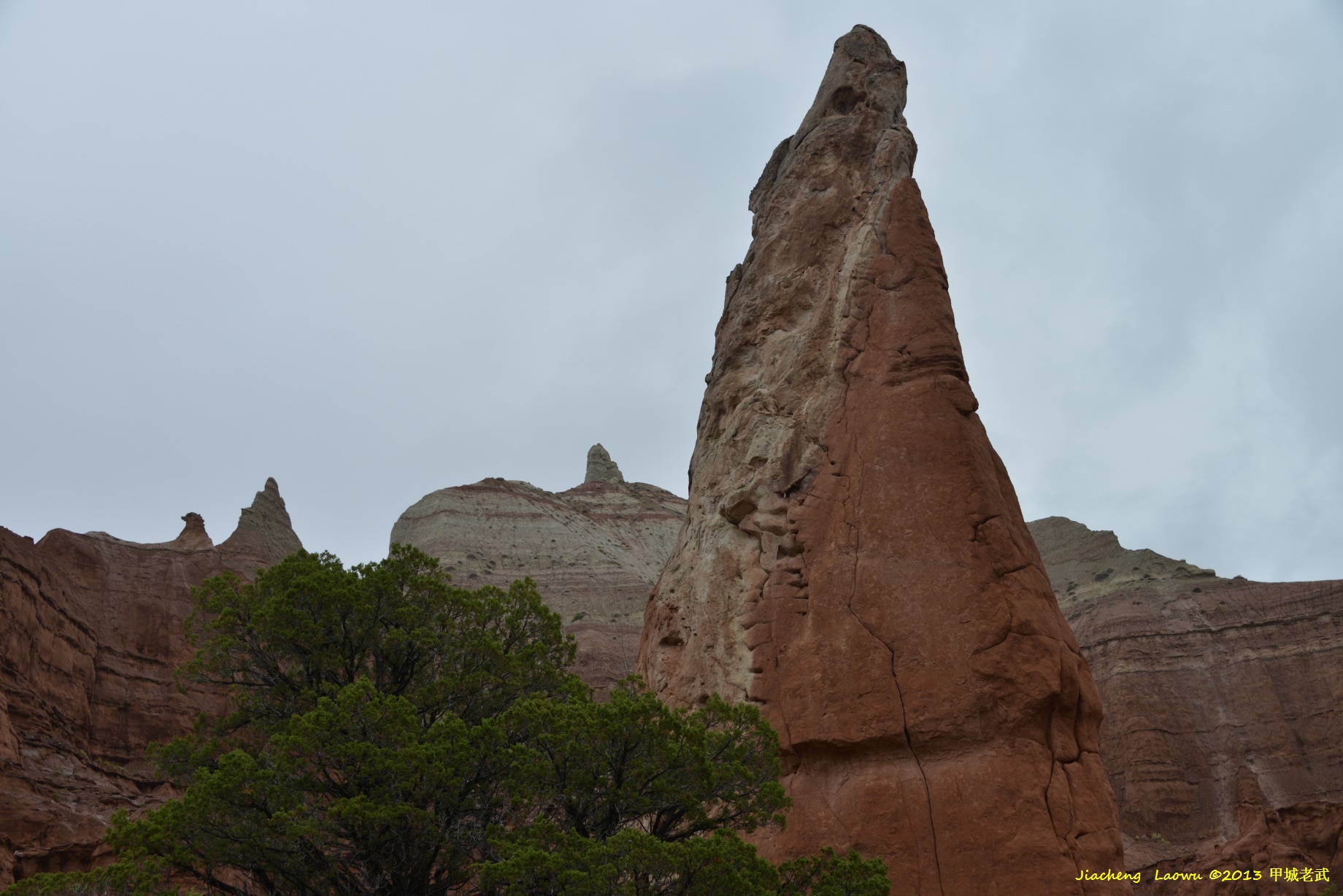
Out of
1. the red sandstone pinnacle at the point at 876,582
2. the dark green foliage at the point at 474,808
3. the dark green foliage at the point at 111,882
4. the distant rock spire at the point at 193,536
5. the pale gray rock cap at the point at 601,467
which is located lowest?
the dark green foliage at the point at 111,882

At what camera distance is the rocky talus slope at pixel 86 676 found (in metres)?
27.1

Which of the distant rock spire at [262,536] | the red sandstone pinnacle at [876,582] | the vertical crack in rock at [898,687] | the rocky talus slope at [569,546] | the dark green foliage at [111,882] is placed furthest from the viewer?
the rocky talus slope at [569,546]

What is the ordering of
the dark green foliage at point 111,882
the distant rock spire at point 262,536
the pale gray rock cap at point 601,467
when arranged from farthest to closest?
the pale gray rock cap at point 601,467
the distant rock spire at point 262,536
the dark green foliage at point 111,882

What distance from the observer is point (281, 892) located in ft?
40.3

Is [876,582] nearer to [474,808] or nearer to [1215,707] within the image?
[474,808]

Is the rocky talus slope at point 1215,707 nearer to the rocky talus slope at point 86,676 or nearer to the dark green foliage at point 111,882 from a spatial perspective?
the rocky talus slope at point 86,676

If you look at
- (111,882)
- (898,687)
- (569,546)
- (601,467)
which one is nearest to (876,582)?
(898,687)

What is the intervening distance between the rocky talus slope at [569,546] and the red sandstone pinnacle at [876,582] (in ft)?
107

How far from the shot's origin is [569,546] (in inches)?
2547

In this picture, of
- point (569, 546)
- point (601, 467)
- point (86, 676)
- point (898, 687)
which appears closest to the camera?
point (898, 687)

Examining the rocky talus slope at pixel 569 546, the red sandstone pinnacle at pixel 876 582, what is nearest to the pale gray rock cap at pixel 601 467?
the rocky talus slope at pixel 569 546

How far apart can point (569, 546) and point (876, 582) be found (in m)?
50.4

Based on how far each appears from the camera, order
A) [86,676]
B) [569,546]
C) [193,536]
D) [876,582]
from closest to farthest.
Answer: [876,582]
[86,676]
[193,536]
[569,546]

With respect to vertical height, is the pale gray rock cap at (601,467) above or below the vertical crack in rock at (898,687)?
above
